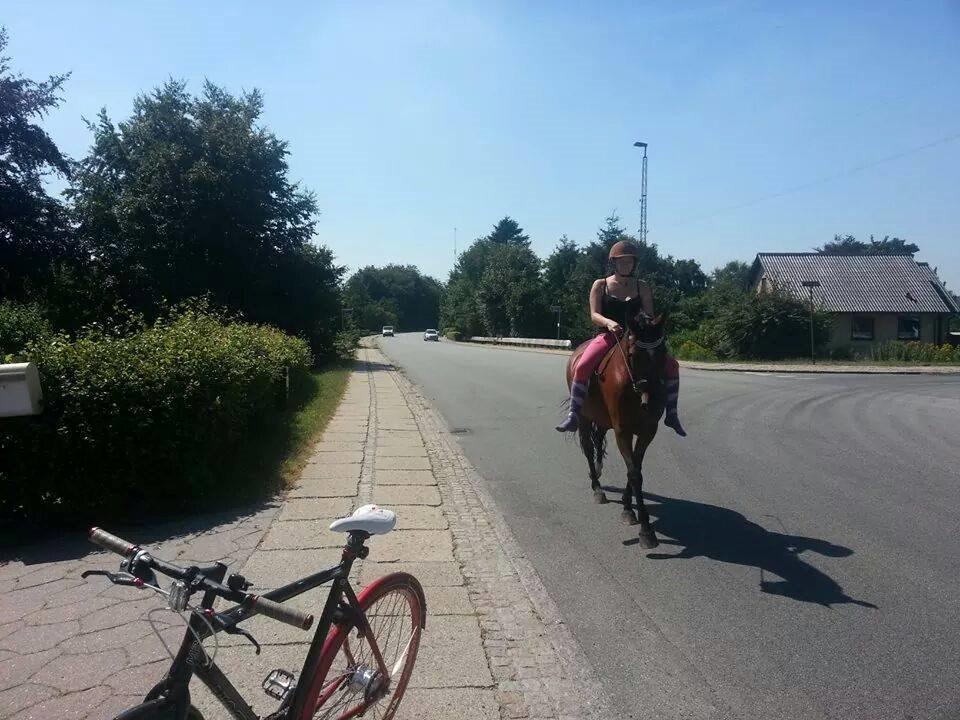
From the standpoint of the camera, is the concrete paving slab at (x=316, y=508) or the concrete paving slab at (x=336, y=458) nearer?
the concrete paving slab at (x=316, y=508)

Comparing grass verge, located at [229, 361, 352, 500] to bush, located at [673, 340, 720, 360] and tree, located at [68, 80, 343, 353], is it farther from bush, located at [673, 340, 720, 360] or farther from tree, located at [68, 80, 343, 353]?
bush, located at [673, 340, 720, 360]

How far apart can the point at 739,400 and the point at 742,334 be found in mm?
20414

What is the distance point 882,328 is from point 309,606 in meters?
44.6

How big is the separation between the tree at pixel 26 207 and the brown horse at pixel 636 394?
2692 centimetres

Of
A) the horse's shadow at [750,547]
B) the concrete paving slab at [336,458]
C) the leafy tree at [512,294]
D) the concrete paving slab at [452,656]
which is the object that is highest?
the leafy tree at [512,294]

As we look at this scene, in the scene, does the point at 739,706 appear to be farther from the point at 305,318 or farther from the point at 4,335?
the point at 305,318

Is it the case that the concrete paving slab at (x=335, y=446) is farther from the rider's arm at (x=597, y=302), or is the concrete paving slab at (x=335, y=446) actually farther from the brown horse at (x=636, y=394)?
the rider's arm at (x=597, y=302)

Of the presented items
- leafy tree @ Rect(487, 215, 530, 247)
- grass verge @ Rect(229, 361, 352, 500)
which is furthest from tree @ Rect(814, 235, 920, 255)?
grass verge @ Rect(229, 361, 352, 500)

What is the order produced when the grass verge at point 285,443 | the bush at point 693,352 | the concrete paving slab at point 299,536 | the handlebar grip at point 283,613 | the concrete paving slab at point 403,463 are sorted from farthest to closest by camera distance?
the bush at point 693,352 → the concrete paving slab at point 403,463 → the grass verge at point 285,443 → the concrete paving slab at point 299,536 → the handlebar grip at point 283,613

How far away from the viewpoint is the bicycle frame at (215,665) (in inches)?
95.0

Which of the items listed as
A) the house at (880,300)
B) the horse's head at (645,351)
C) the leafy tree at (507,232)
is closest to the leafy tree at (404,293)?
the leafy tree at (507,232)

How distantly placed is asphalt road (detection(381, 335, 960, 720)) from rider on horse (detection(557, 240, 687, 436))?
120 centimetres

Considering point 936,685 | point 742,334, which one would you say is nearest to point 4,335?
point 936,685

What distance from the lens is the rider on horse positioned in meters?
6.76
